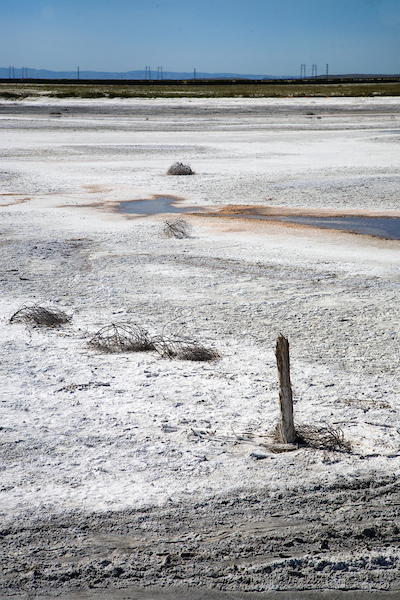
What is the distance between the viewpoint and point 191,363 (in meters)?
6.71

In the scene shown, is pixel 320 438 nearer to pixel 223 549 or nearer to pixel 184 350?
pixel 223 549

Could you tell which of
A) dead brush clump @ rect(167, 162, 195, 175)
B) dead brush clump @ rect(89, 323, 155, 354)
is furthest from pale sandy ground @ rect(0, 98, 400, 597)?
dead brush clump @ rect(167, 162, 195, 175)

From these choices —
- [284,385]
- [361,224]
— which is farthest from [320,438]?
[361,224]

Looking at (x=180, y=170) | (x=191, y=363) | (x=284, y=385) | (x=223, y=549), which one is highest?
(x=180, y=170)

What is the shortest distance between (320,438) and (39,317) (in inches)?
167

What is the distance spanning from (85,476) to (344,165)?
19881 mm

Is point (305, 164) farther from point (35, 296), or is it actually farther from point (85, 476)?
point (85, 476)

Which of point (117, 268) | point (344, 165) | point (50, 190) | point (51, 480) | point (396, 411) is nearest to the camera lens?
point (51, 480)

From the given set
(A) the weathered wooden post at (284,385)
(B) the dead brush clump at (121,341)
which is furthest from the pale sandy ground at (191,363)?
(A) the weathered wooden post at (284,385)

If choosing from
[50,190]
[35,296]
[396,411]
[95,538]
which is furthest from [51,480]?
[50,190]

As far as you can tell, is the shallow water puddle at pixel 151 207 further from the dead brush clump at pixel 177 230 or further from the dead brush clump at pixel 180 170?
the dead brush clump at pixel 180 170

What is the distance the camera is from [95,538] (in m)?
4.08

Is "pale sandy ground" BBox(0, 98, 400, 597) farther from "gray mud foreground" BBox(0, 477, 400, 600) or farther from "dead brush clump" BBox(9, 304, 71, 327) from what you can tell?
"dead brush clump" BBox(9, 304, 71, 327)

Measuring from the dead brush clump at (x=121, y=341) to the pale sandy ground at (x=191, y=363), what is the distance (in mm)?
162
